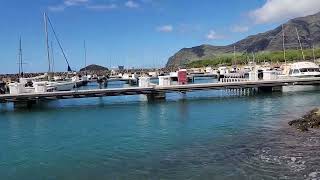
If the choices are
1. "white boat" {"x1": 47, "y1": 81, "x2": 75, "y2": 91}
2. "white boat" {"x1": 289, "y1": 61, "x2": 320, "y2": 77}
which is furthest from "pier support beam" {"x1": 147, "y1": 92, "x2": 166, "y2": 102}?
"white boat" {"x1": 289, "y1": 61, "x2": 320, "y2": 77}

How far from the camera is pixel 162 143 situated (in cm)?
2936

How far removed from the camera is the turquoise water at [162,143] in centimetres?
2217

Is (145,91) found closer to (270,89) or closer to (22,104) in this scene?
(22,104)

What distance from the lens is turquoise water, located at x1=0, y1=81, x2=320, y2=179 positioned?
22.2 meters

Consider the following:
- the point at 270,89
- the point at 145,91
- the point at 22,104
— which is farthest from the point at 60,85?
the point at 270,89

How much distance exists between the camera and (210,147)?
27031 millimetres

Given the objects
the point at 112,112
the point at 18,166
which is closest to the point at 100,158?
the point at 18,166

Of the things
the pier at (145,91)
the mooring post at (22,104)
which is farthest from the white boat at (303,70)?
the mooring post at (22,104)

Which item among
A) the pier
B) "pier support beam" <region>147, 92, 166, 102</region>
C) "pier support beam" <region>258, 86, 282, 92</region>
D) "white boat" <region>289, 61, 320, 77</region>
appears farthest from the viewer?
"white boat" <region>289, 61, 320, 77</region>

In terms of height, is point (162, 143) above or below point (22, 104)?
below

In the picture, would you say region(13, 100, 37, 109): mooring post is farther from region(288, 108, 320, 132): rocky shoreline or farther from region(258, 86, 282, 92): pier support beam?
region(288, 108, 320, 132): rocky shoreline

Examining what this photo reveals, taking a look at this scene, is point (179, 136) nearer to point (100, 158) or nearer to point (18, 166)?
point (100, 158)

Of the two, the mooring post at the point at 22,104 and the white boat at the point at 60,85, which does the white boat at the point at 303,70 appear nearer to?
the white boat at the point at 60,85

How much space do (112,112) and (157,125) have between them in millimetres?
12275
